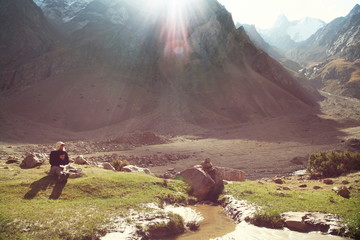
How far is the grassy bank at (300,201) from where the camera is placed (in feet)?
42.8

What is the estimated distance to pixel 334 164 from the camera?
24.0m

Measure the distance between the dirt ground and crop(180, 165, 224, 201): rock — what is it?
1123cm

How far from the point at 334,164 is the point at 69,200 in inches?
838

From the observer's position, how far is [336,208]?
13.7 metres

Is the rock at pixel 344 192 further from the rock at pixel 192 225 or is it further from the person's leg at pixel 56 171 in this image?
the person's leg at pixel 56 171

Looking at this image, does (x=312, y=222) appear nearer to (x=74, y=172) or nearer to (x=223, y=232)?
(x=223, y=232)

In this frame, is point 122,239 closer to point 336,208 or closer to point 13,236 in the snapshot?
point 13,236

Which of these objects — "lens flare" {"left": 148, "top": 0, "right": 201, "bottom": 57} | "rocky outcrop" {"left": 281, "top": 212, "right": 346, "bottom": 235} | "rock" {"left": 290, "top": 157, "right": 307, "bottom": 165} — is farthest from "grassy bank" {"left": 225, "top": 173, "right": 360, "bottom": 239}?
"lens flare" {"left": 148, "top": 0, "right": 201, "bottom": 57}

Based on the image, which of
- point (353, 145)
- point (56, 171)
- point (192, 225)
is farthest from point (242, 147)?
point (56, 171)

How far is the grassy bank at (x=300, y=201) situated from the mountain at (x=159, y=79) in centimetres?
5235

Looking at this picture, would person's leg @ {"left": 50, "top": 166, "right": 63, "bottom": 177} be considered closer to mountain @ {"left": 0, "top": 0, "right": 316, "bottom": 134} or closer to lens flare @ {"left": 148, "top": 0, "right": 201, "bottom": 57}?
mountain @ {"left": 0, "top": 0, "right": 316, "bottom": 134}

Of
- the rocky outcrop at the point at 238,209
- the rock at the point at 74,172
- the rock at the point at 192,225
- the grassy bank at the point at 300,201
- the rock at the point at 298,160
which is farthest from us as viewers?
the rock at the point at 298,160

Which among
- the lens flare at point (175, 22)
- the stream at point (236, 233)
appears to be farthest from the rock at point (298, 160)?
the lens flare at point (175, 22)

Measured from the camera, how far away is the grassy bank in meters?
13.0
